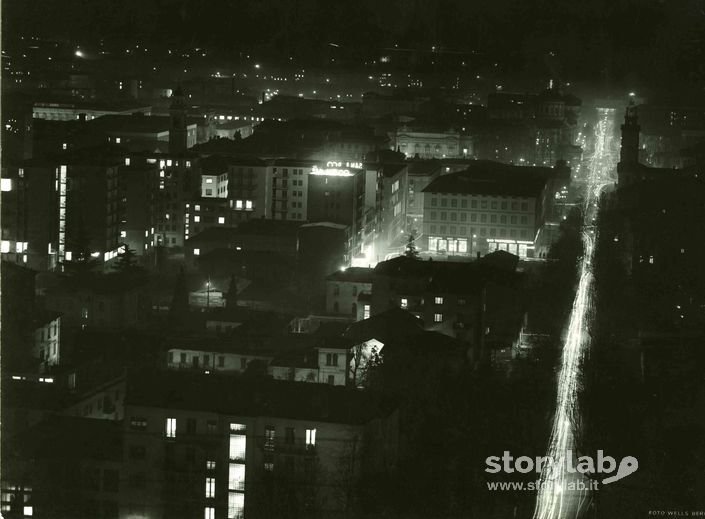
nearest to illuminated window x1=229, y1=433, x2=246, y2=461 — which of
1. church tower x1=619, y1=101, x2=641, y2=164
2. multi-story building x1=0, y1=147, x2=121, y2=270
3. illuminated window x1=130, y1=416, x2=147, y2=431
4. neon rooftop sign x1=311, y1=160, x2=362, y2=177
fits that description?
illuminated window x1=130, y1=416, x2=147, y2=431

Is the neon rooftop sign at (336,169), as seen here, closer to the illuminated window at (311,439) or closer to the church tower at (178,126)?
the church tower at (178,126)

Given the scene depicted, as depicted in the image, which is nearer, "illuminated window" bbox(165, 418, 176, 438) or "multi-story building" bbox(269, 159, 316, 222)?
"illuminated window" bbox(165, 418, 176, 438)

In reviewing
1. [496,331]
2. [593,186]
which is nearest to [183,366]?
[496,331]

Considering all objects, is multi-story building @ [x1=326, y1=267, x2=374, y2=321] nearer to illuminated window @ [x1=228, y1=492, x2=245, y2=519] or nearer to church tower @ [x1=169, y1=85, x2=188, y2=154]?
illuminated window @ [x1=228, y1=492, x2=245, y2=519]

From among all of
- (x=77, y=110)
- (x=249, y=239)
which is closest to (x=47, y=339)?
(x=249, y=239)

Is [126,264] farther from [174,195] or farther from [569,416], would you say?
[569,416]

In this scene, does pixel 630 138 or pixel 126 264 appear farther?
pixel 630 138
